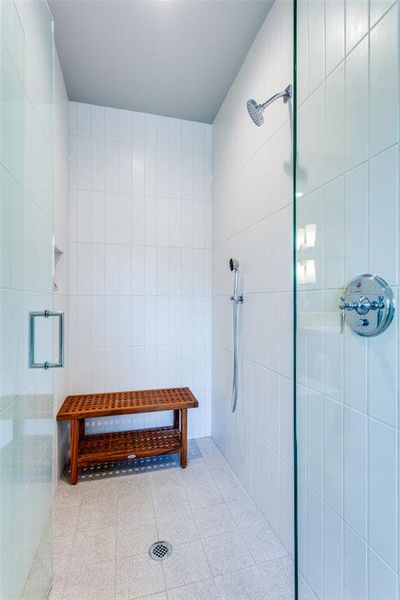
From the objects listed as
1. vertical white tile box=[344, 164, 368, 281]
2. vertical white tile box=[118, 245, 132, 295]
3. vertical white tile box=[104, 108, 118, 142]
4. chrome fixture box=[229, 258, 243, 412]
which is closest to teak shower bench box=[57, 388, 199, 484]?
chrome fixture box=[229, 258, 243, 412]

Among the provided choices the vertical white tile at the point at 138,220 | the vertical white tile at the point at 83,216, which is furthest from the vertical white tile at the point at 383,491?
the vertical white tile at the point at 83,216

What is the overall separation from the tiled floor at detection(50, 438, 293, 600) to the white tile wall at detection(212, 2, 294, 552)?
14cm

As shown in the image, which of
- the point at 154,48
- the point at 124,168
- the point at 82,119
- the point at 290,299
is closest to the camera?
the point at 290,299

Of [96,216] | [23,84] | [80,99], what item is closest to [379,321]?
[23,84]

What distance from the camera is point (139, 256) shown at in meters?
2.46

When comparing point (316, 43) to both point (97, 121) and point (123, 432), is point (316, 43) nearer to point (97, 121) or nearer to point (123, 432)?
point (97, 121)

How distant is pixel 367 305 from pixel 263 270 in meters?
0.81

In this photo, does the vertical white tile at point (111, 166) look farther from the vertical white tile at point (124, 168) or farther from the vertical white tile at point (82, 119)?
the vertical white tile at point (82, 119)

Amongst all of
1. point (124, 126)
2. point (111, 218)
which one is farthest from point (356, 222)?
point (124, 126)

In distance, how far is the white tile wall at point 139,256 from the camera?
2.33 m

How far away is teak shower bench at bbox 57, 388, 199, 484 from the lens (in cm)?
195

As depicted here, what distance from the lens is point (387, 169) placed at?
0.80 m

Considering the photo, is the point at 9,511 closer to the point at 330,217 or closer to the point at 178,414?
the point at 330,217

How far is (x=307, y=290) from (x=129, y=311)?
1621 mm
